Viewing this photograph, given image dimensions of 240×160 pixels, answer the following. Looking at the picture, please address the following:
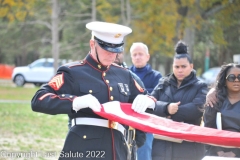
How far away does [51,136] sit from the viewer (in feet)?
40.2

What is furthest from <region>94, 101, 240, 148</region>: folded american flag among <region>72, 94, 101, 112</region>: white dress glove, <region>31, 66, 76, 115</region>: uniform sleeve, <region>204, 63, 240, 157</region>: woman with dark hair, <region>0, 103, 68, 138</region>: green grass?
<region>0, 103, 68, 138</region>: green grass

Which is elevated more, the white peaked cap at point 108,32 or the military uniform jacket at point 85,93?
the white peaked cap at point 108,32

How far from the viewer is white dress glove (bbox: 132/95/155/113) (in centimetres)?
470

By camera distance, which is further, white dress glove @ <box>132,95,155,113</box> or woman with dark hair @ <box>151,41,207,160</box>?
woman with dark hair @ <box>151,41,207,160</box>

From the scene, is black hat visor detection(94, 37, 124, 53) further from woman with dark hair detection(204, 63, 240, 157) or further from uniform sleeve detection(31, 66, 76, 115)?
woman with dark hair detection(204, 63, 240, 157)

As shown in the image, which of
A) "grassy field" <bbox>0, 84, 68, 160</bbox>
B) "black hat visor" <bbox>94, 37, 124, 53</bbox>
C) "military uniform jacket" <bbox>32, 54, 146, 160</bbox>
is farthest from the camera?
"grassy field" <bbox>0, 84, 68, 160</bbox>

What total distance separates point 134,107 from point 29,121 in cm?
1050

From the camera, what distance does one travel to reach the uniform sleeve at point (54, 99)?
14.5 feet

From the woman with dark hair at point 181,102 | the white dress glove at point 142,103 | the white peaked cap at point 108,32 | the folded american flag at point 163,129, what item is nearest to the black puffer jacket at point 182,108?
the woman with dark hair at point 181,102

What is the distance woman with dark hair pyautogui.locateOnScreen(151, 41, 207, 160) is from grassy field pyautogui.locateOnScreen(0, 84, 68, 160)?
2.76 m

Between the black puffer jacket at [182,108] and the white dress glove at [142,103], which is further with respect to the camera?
the black puffer jacket at [182,108]

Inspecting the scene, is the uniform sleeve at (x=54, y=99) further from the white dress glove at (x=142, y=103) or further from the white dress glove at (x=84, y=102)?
the white dress glove at (x=142, y=103)

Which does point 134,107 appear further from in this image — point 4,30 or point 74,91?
point 4,30

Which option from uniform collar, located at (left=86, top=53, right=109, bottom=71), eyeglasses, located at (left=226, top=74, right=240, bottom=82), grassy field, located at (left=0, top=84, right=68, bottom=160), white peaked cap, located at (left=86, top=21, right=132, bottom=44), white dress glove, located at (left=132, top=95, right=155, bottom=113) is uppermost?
white peaked cap, located at (left=86, top=21, right=132, bottom=44)
